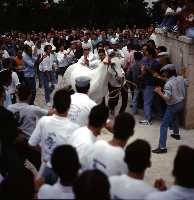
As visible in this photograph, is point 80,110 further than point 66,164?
Yes

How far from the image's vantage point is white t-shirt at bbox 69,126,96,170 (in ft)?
17.3

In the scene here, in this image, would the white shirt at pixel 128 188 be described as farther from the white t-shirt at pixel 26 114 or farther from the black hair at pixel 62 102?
the white t-shirt at pixel 26 114

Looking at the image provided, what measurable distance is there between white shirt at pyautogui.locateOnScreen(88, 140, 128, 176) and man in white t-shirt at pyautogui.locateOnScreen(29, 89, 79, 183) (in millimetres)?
844

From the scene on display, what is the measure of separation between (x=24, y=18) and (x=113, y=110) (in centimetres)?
3627

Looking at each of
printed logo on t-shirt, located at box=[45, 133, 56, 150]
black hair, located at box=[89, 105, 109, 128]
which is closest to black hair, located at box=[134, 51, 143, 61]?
printed logo on t-shirt, located at box=[45, 133, 56, 150]

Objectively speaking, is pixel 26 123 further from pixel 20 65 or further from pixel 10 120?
Answer: pixel 20 65

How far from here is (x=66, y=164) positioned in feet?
14.9

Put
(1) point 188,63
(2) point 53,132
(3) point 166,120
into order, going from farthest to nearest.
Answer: (1) point 188,63
(3) point 166,120
(2) point 53,132

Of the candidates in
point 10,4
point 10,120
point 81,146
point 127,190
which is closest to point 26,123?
point 10,120

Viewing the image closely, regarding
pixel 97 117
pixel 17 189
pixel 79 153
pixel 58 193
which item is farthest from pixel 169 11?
pixel 17 189

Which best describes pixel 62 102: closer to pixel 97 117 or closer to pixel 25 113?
pixel 97 117

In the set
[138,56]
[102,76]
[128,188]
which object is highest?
[128,188]

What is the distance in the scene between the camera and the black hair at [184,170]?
4.37 meters

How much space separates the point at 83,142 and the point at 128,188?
1053 millimetres
